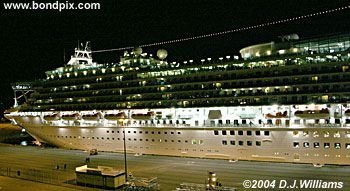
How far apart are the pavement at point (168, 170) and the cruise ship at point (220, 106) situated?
45.6 inches

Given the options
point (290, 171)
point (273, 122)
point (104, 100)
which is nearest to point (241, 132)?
point (273, 122)

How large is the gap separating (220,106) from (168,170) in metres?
7.25

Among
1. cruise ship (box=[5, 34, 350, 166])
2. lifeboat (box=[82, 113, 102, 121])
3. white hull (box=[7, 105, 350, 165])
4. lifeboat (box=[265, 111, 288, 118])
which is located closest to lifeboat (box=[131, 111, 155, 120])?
cruise ship (box=[5, 34, 350, 166])

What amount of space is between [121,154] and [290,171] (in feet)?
52.2

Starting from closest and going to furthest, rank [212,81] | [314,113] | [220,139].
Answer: [314,113]
[220,139]
[212,81]

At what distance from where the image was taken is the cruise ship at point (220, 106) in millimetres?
24891

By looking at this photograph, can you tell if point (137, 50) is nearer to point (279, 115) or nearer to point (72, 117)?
point (72, 117)

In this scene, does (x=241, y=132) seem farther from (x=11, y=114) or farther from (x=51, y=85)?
(x=11, y=114)

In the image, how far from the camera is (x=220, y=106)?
29.2 metres

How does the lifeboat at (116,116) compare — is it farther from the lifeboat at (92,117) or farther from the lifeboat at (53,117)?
the lifeboat at (53,117)

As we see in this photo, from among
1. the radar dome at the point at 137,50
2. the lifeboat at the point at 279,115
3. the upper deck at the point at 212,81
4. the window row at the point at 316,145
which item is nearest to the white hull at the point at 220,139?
the window row at the point at 316,145

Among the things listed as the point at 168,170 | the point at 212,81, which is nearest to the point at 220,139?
the point at 168,170

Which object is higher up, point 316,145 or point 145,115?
point 145,115

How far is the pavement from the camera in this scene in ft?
71.2
